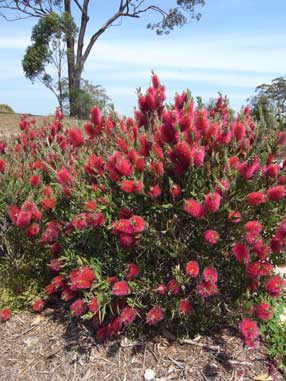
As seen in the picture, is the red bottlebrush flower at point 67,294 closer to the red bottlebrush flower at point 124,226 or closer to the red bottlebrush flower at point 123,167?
the red bottlebrush flower at point 124,226

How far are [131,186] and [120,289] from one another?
0.56 meters

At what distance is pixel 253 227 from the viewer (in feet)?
7.36

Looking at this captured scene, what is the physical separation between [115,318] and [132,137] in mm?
1099

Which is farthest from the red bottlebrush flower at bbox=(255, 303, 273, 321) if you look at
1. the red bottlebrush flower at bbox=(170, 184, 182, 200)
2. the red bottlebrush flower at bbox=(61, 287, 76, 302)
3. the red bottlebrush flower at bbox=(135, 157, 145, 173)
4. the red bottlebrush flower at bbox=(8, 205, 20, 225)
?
the red bottlebrush flower at bbox=(8, 205, 20, 225)

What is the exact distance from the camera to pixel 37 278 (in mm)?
3270

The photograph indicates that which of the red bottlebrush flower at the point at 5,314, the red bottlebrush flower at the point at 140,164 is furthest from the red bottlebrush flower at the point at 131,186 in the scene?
the red bottlebrush flower at the point at 5,314

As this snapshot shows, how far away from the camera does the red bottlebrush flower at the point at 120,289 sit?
233cm

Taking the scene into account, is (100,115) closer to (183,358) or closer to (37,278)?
(37,278)

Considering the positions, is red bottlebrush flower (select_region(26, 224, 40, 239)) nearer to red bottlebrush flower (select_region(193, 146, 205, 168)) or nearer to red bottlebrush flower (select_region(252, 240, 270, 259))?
red bottlebrush flower (select_region(193, 146, 205, 168))

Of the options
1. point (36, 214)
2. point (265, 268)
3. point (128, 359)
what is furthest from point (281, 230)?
point (36, 214)

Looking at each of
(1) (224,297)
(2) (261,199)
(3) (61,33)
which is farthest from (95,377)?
(3) (61,33)

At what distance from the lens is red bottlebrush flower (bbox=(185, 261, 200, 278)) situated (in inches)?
90.1

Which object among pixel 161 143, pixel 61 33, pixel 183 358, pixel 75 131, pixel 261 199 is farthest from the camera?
pixel 61 33

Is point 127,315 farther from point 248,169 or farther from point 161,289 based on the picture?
point 248,169
